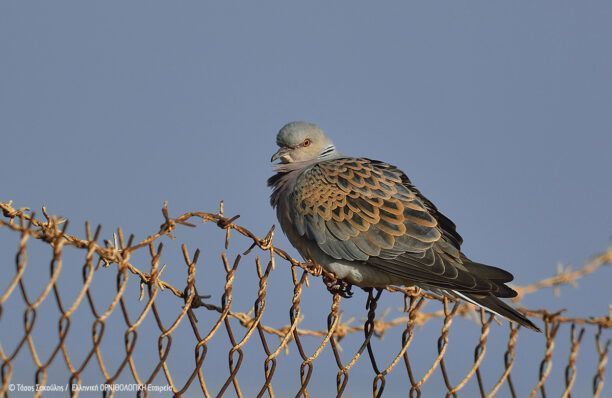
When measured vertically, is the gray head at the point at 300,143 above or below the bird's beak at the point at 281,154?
above

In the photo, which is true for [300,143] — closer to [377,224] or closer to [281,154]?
[281,154]

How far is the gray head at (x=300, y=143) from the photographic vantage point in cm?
532

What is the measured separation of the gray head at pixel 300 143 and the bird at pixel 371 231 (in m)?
0.61

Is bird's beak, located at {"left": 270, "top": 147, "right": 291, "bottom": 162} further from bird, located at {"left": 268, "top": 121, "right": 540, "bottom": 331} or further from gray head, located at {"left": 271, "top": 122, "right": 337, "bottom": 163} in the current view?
bird, located at {"left": 268, "top": 121, "right": 540, "bottom": 331}

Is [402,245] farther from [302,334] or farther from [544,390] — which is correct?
[544,390]

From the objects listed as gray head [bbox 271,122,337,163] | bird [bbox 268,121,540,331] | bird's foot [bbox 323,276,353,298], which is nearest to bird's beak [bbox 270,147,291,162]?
gray head [bbox 271,122,337,163]

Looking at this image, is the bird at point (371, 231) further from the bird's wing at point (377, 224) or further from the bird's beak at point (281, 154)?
the bird's beak at point (281, 154)

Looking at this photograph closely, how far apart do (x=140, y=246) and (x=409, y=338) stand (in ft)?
4.55

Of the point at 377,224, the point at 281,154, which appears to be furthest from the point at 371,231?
the point at 281,154

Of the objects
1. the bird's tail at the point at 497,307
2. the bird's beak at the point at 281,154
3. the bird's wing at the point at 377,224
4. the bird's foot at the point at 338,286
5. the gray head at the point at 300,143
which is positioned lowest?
the bird's tail at the point at 497,307

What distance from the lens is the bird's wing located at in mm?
4281

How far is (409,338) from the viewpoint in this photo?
3.40 meters

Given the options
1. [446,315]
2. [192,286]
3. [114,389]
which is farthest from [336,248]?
[114,389]

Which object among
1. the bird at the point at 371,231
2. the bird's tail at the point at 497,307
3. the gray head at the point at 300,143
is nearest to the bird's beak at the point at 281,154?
the gray head at the point at 300,143
